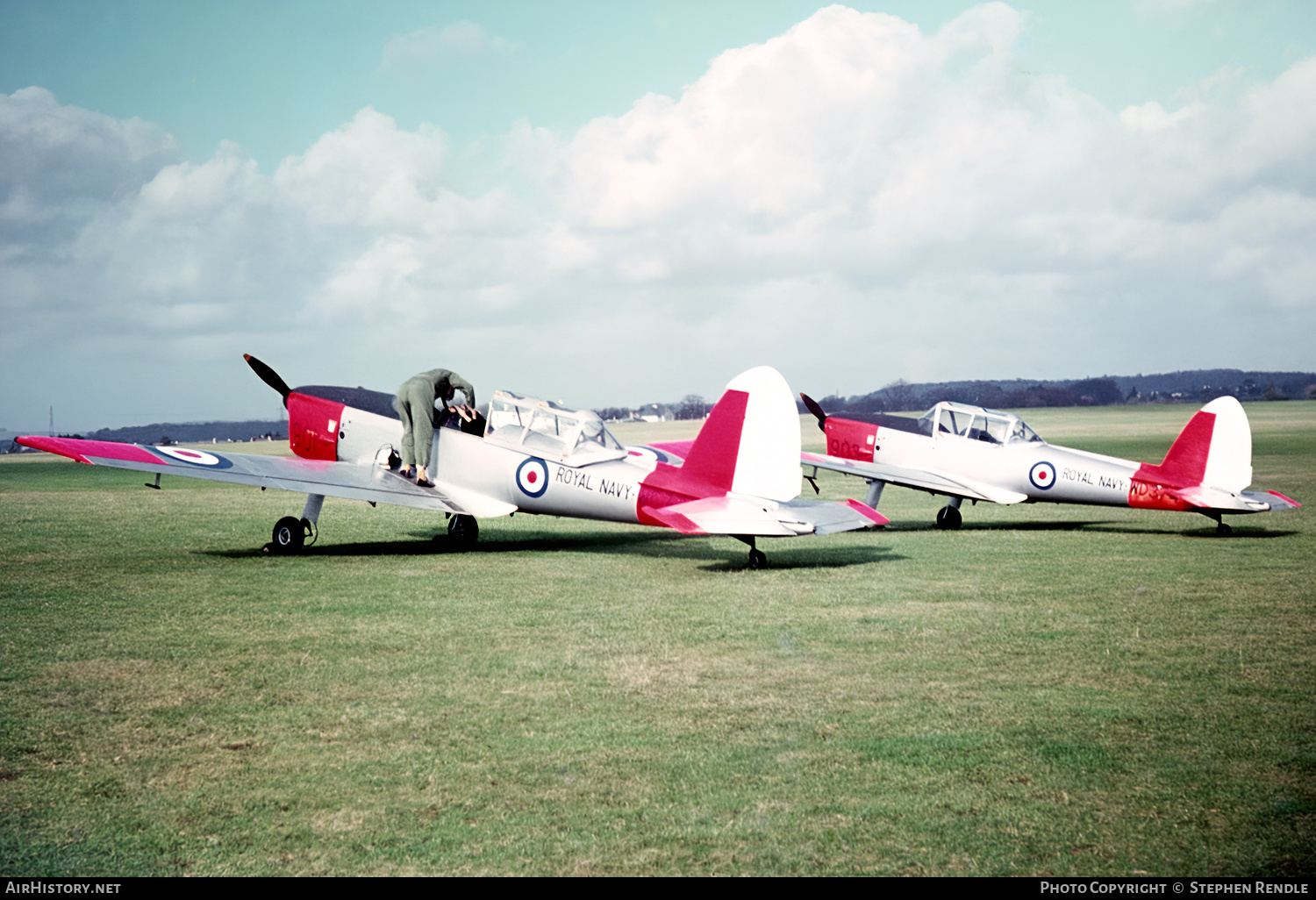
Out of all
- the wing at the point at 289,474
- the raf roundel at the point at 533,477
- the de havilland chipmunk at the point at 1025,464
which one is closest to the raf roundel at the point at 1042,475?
the de havilland chipmunk at the point at 1025,464

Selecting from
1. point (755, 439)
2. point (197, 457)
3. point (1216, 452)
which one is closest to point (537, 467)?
point (755, 439)

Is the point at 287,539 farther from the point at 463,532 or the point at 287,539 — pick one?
the point at 463,532

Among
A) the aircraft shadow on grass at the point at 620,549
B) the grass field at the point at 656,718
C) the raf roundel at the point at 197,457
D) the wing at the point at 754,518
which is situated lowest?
the grass field at the point at 656,718

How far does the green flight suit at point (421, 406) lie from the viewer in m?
12.7

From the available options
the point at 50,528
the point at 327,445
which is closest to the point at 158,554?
the point at 327,445

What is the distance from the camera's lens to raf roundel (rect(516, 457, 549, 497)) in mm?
12212

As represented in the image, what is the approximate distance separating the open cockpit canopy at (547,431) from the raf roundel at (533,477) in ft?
0.43

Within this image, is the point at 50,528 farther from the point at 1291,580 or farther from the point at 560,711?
the point at 1291,580

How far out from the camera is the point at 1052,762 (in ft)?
14.8

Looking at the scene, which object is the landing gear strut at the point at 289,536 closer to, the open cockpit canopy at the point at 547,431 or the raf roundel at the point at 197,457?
the raf roundel at the point at 197,457

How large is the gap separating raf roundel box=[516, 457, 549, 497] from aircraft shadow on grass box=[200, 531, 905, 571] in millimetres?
1019

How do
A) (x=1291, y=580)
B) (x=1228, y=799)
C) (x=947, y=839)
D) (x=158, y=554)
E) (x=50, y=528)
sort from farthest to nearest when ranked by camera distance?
(x=50, y=528)
(x=158, y=554)
(x=1291, y=580)
(x=1228, y=799)
(x=947, y=839)

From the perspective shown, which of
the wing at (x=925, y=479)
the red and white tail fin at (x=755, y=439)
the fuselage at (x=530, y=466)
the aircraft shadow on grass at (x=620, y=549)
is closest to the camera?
the red and white tail fin at (x=755, y=439)

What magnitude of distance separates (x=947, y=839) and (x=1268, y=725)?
2562mm
